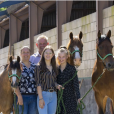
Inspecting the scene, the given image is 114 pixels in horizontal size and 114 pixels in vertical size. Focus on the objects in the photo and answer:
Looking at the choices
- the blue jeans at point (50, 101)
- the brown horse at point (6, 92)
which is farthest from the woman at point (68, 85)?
the brown horse at point (6, 92)

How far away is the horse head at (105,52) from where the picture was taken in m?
5.60

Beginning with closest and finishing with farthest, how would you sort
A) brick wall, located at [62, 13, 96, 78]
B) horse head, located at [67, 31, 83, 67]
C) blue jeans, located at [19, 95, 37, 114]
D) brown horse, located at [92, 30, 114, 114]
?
blue jeans, located at [19, 95, 37, 114], horse head, located at [67, 31, 83, 67], brown horse, located at [92, 30, 114, 114], brick wall, located at [62, 13, 96, 78]

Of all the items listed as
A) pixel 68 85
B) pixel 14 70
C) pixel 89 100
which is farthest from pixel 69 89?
pixel 89 100

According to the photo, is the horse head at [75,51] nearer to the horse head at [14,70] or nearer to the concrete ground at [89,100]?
the horse head at [14,70]

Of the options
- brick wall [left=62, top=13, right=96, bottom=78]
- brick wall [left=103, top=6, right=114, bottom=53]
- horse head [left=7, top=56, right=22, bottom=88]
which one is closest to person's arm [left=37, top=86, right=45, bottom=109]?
horse head [left=7, top=56, right=22, bottom=88]

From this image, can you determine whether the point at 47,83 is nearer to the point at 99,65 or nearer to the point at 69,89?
the point at 69,89

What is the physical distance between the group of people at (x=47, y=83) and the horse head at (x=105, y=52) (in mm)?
712

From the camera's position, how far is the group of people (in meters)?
5.07

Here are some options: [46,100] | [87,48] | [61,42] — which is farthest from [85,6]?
[46,100]

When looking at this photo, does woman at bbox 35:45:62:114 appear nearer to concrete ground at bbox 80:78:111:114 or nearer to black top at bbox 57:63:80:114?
black top at bbox 57:63:80:114

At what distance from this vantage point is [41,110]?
194 inches

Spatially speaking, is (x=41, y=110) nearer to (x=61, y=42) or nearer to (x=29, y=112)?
(x=29, y=112)

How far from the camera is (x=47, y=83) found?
202 inches

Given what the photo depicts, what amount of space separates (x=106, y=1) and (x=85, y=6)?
32.8ft
